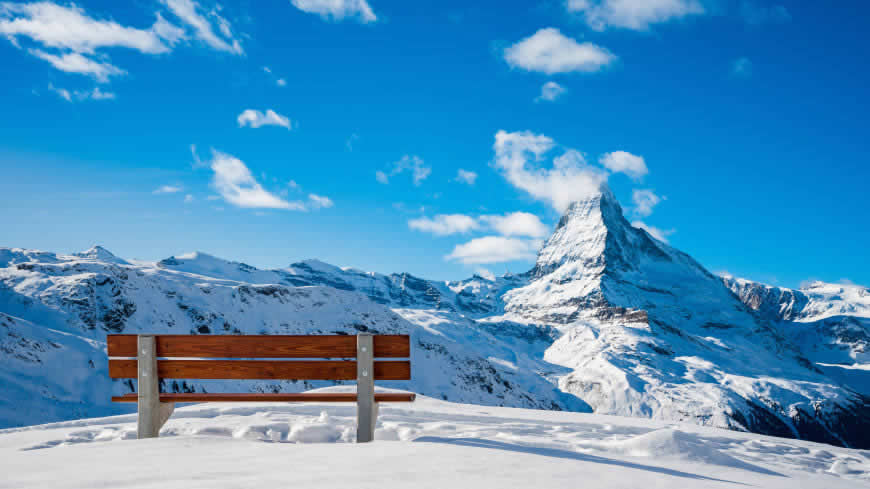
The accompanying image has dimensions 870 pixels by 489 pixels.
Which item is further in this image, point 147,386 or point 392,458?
point 147,386

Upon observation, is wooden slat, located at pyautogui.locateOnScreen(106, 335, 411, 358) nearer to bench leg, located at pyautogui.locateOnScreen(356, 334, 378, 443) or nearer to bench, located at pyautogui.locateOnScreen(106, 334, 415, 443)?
bench, located at pyautogui.locateOnScreen(106, 334, 415, 443)

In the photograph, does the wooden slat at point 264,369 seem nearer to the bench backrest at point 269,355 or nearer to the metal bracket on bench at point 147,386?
the bench backrest at point 269,355

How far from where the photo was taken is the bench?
19.8 ft

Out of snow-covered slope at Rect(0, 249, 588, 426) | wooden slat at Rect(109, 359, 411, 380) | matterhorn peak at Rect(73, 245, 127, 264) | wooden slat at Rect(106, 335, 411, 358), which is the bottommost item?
snow-covered slope at Rect(0, 249, 588, 426)

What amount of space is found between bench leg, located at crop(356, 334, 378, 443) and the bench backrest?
0.24 feet

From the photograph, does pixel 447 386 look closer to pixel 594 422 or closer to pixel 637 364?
pixel 594 422

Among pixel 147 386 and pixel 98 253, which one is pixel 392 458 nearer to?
pixel 147 386

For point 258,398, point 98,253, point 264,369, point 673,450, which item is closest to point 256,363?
point 264,369

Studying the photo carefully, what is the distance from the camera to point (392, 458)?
184 inches

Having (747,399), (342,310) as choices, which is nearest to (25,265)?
(342,310)

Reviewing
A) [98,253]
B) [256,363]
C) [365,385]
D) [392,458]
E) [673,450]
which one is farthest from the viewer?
[98,253]

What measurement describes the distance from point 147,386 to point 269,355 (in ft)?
4.86

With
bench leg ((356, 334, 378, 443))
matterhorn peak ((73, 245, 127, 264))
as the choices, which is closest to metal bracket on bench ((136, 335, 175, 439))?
bench leg ((356, 334, 378, 443))

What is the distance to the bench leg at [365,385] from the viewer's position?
19.7 feet
